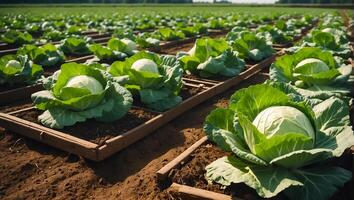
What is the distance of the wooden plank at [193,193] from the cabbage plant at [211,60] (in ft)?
13.5

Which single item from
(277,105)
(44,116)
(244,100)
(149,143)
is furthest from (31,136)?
(277,105)

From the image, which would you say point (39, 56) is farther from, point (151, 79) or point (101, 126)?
point (101, 126)

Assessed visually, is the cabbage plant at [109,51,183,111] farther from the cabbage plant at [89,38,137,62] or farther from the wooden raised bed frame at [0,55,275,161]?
the cabbage plant at [89,38,137,62]

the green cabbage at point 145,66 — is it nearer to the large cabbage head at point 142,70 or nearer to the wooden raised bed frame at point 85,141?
the large cabbage head at point 142,70

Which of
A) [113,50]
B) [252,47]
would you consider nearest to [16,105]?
[113,50]

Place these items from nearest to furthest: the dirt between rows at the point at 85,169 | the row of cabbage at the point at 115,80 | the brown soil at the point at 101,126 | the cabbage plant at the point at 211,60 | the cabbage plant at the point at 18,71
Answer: the dirt between rows at the point at 85,169
the brown soil at the point at 101,126
the row of cabbage at the point at 115,80
the cabbage plant at the point at 18,71
the cabbage plant at the point at 211,60

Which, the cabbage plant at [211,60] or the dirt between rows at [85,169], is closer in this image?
the dirt between rows at [85,169]

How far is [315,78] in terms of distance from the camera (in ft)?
17.0

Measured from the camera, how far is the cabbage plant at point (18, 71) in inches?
252

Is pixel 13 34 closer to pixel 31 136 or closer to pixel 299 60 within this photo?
pixel 31 136

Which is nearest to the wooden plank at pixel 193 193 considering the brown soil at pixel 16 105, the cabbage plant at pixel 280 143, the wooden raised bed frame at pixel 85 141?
the cabbage plant at pixel 280 143

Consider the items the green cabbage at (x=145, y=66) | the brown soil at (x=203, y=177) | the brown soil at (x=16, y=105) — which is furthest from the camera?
the brown soil at (x=16, y=105)

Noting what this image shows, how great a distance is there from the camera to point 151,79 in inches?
204

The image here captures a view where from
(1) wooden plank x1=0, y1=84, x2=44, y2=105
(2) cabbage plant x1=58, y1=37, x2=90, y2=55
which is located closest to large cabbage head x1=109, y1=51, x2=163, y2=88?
(1) wooden plank x1=0, y1=84, x2=44, y2=105
